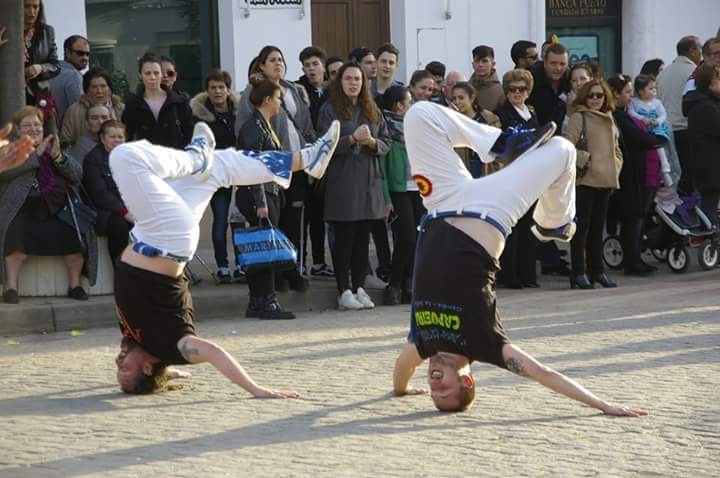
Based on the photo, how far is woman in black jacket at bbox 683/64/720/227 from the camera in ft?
46.8

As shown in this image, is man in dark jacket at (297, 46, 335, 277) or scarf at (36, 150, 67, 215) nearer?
scarf at (36, 150, 67, 215)

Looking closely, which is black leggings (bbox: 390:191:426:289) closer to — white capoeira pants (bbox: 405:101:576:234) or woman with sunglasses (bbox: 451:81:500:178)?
woman with sunglasses (bbox: 451:81:500:178)

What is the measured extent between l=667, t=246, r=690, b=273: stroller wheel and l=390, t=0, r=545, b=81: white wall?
13.5 ft

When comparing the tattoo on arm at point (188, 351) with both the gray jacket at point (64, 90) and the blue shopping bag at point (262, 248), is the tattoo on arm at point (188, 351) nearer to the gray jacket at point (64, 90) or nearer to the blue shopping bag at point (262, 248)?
the blue shopping bag at point (262, 248)

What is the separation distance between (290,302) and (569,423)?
204 inches

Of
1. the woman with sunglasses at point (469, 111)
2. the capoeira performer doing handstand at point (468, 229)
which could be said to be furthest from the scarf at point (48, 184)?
the capoeira performer doing handstand at point (468, 229)

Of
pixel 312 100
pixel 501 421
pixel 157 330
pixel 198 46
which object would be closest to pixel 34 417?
pixel 157 330

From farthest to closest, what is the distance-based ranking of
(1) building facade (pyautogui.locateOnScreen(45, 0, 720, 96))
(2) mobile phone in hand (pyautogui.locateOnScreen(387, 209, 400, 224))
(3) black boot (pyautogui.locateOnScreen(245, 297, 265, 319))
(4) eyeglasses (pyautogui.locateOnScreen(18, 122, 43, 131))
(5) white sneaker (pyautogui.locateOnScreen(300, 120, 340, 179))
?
(1) building facade (pyautogui.locateOnScreen(45, 0, 720, 96)) → (2) mobile phone in hand (pyautogui.locateOnScreen(387, 209, 400, 224)) → (3) black boot (pyautogui.locateOnScreen(245, 297, 265, 319)) → (4) eyeglasses (pyautogui.locateOnScreen(18, 122, 43, 131)) → (5) white sneaker (pyautogui.locateOnScreen(300, 120, 340, 179))

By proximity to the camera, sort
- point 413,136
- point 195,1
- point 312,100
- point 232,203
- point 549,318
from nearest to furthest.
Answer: point 413,136, point 549,318, point 232,203, point 312,100, point 195,1

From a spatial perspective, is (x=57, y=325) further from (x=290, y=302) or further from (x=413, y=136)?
(x=413, y=136)

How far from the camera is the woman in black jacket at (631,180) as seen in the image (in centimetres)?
1388

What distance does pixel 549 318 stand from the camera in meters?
11.3

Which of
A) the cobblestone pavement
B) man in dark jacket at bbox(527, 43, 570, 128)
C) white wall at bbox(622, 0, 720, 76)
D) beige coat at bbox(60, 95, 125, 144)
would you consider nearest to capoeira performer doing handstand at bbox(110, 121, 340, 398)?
the cobblestone pavement

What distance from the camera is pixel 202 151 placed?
8266 mm
